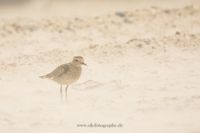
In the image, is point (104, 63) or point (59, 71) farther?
point (104, 63)

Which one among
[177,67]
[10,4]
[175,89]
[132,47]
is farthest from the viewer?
[10,4]

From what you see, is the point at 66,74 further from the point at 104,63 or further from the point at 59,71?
the point at 104,63

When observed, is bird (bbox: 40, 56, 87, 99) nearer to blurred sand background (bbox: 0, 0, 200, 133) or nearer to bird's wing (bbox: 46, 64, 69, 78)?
bird's wing (bbox: 46, 64, 69, 78)

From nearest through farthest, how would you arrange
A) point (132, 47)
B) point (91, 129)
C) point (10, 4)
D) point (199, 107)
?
point (91, 129)
point (199, 107)
point (132, 47)
point (10, 4)

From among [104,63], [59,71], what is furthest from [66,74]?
[104,63]

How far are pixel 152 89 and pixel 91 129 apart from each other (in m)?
2.16

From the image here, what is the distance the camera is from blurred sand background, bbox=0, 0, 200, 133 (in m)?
Answer: 12.1

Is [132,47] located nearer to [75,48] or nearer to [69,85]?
[75,48]

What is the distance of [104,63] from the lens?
597 inches

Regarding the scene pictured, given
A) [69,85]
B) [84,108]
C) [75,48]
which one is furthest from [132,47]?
[84,108]

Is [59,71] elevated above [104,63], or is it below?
below

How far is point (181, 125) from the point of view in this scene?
1173 centimetres

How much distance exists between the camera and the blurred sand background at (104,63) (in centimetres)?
1214

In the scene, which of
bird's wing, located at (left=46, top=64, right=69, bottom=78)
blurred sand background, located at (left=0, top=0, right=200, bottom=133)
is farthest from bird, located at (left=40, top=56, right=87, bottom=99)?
blurred sand background, located at (left=0, top=0, right=200, bottom=133)
